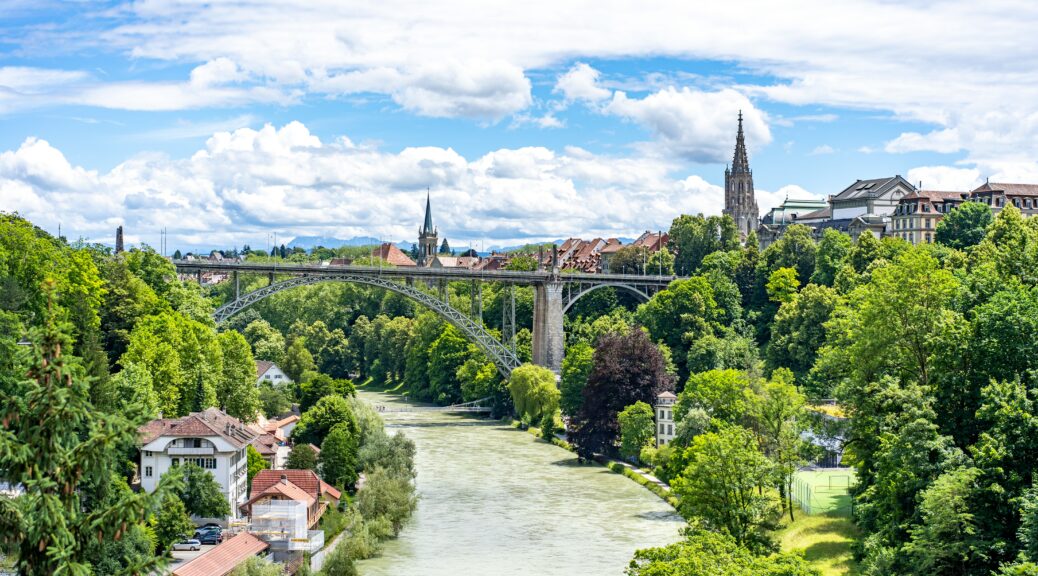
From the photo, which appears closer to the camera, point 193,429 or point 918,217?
point 193,429

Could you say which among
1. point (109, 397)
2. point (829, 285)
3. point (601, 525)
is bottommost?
point (601, 525)

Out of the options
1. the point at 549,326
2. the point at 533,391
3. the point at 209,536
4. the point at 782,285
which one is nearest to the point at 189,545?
the point at 209,536

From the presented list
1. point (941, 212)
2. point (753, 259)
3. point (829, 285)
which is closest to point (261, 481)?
point (829, 285)

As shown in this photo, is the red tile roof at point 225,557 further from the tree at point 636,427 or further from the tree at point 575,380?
the tree at point 575,380

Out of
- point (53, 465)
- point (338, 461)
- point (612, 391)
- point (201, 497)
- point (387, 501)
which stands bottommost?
point (387, 501)

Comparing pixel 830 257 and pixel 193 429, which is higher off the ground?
pixel 830 257

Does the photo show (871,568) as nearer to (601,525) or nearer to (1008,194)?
(601,525)

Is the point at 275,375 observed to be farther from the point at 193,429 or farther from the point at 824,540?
the point at 824,540
